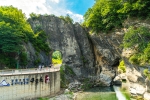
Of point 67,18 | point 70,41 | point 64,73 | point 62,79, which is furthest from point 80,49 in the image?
point 62,79

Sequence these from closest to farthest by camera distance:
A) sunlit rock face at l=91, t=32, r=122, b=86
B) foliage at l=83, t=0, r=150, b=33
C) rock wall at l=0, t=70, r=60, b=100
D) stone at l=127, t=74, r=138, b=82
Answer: rock wall at l=0, t=70, r=60, b=100 → foliage at l=83, t=0, r=150, b=33 → stone at l=127, t=74, r=138, b=82 → sunlit rock face at l=91, t=32, r=122, b=86

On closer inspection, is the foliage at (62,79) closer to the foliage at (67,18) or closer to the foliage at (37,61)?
the foliage at (37,61)

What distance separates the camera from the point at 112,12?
32219 mm

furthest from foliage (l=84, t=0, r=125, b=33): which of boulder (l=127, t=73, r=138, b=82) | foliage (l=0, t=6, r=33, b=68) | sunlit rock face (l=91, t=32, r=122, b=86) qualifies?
foliage (l=0, t=6, r=33, b=68)

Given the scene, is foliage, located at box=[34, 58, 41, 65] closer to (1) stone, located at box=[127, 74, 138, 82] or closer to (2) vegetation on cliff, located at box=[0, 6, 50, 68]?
(2) vegetation on cliff, located at box=[0, 6, 50, 68]

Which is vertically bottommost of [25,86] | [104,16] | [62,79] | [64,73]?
[25,86]

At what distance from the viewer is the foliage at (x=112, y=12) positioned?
26438 millimetres

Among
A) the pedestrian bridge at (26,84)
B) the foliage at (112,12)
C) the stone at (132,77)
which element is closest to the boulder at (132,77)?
the stone at (132,77)

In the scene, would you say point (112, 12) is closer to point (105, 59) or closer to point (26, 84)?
point (105, 59)

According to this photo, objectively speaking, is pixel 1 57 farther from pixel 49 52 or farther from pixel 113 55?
pixel 113 55

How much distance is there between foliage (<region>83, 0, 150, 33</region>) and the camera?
86.7 ft

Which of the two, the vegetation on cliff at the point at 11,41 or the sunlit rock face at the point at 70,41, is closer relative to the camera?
the vegetation on cliff at the point at 11,41

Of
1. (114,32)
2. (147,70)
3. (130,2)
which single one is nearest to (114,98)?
(147,70)

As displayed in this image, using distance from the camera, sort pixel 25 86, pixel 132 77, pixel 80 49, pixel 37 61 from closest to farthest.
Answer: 1. pixel 25 86
2. pixel 132 77
3. pixel 37 61
4. pixel 80 49
